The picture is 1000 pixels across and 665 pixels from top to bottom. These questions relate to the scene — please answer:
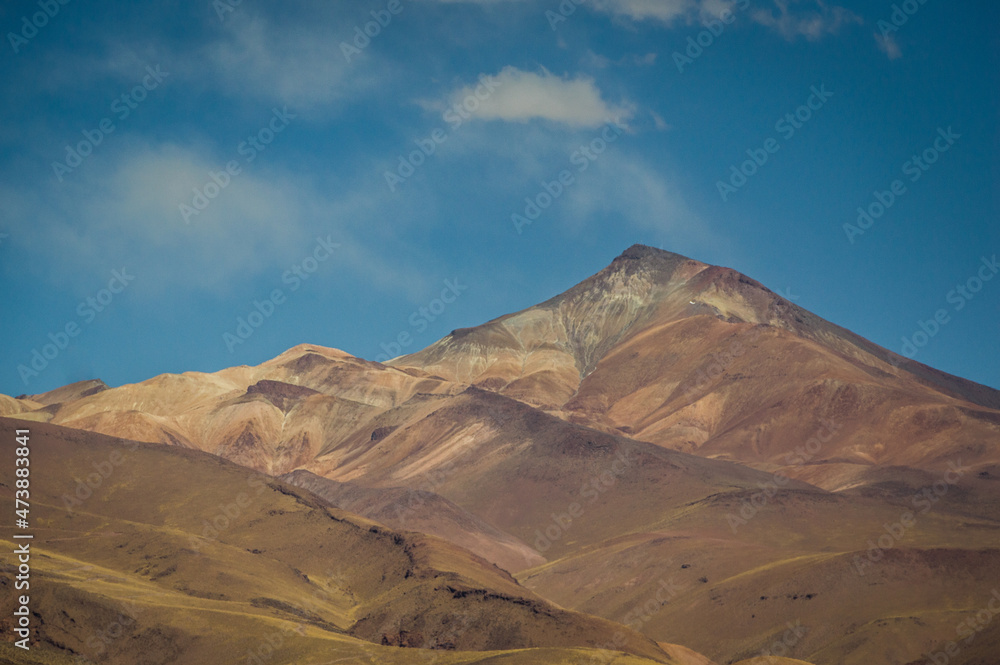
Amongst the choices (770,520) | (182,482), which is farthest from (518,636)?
(770,520)

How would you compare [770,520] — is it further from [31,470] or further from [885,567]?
[31,470]

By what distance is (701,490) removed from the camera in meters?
185

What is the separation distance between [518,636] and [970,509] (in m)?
104

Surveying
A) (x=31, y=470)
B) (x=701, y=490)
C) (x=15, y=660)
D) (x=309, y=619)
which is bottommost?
(x=15, y=660)

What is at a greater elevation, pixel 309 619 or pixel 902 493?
pixel 902 493
